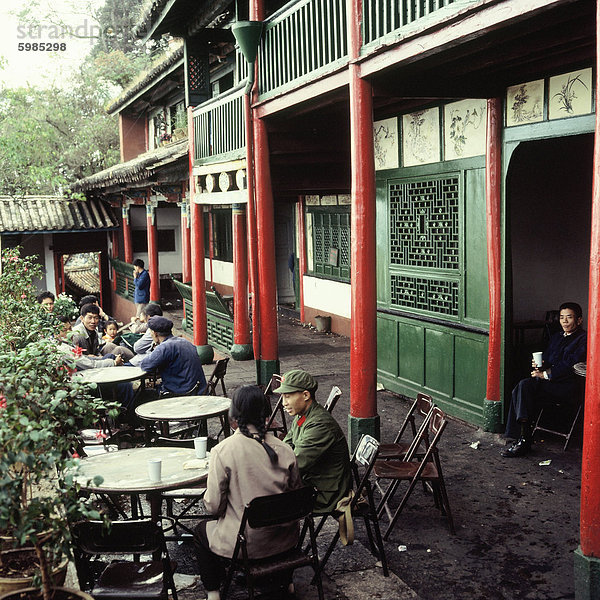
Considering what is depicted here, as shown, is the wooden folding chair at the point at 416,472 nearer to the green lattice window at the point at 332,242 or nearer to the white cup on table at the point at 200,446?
the white cup on table at the point at 200,446

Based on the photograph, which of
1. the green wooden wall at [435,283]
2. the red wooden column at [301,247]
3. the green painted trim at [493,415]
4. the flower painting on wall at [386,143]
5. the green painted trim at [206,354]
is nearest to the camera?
the green painted trim at [493,415]

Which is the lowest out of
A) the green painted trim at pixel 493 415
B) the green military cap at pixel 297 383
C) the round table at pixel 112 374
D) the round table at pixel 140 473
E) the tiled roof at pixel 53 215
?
the green painted trim at pixel 493 415

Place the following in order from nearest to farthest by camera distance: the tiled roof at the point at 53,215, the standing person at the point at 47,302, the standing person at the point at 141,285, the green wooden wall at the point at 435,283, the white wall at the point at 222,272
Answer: the green wooden wall at the point at 435,283 → the standing person at the point at 47,302 → the standing person at the point at 141,285 → the white wall at the point at 222,272 → the tiled roof at the point at 53,215

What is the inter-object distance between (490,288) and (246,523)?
14.8ft

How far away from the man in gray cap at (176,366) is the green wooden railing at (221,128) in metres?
3.56

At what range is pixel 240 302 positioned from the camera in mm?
12461

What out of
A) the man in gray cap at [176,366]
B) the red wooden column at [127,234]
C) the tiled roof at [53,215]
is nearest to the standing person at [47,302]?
the man in gray cap at [176,366]

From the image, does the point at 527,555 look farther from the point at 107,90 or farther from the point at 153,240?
the point at 107,90

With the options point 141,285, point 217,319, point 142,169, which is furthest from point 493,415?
point 141,285

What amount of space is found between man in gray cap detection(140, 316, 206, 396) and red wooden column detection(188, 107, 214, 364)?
17.6ft

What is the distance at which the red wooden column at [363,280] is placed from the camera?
6980 mm

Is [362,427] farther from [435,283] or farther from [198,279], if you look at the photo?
[198,279]

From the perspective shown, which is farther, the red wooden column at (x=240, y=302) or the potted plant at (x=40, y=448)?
the red wooden column at (x=240, y=302)

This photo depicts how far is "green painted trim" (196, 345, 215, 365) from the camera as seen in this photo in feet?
43.0
